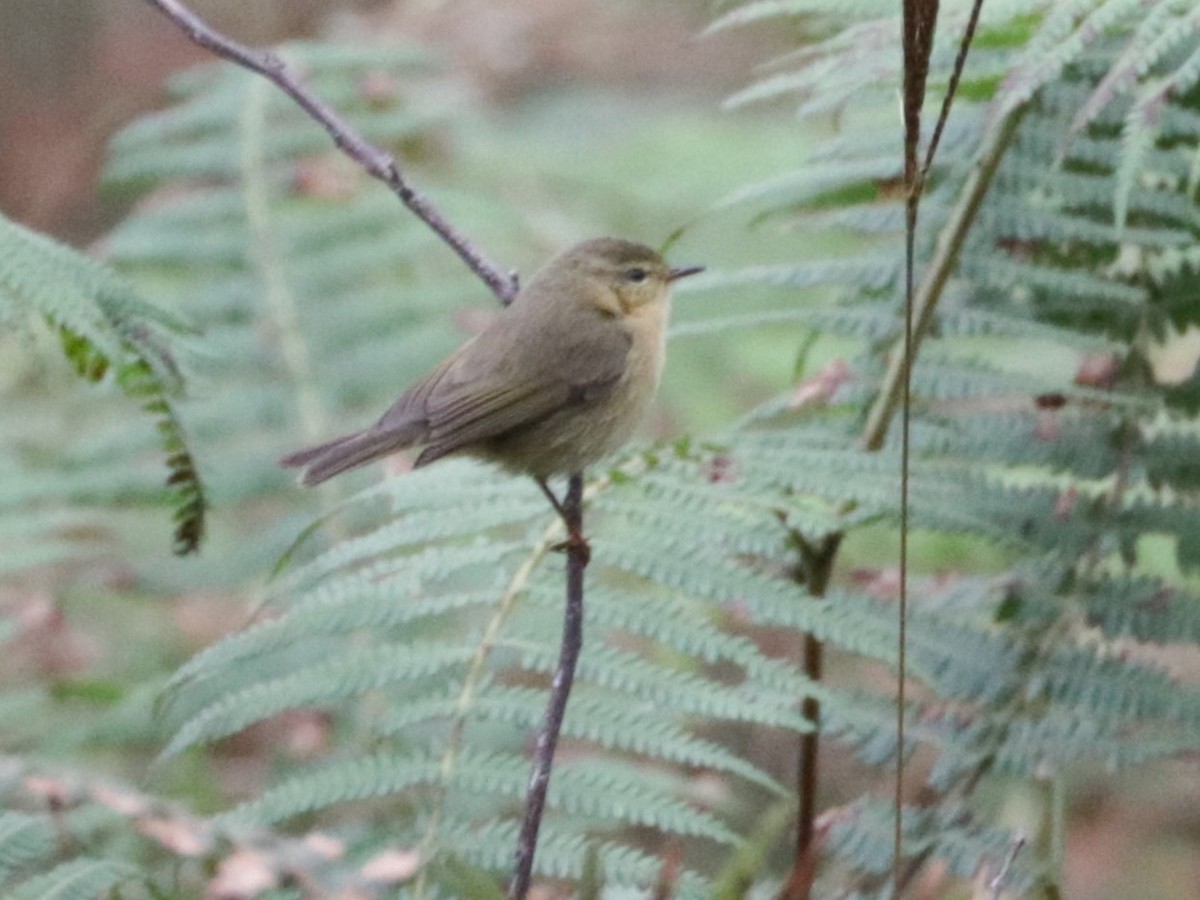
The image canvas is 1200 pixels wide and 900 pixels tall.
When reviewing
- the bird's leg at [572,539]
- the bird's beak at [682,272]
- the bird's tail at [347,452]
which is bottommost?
the bird's leg at [572,539]

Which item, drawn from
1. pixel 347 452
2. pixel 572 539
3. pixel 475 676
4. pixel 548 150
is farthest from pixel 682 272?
pixel 548 150

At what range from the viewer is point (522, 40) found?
7539mm

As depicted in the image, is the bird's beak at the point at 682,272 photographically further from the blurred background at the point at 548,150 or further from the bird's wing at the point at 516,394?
the blurred background at the point at 548,150

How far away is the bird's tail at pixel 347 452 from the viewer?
2762mm

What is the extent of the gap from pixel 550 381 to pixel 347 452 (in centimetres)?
52

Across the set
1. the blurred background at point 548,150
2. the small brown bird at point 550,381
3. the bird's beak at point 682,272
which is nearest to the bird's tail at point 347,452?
the small brown bird at point 550,381

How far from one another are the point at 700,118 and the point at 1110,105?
4.91 meters

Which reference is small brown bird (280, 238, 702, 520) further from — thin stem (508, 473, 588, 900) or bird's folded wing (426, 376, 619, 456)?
thin stem (508, 473, 588, 900)

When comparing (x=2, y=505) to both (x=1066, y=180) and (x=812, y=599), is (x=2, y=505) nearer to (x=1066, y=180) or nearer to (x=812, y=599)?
(x=812, y=599)

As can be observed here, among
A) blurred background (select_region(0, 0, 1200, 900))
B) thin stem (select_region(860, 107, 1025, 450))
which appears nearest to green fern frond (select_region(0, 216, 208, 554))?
thin stem (select_region(860, 107, 1025, 450))

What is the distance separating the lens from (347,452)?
281cm

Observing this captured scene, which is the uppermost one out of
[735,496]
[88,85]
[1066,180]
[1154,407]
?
[88,85]

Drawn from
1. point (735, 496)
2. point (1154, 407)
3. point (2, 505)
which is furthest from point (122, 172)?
point (1154, 407)

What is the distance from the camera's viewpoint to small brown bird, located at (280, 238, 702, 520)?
289 centimetres
